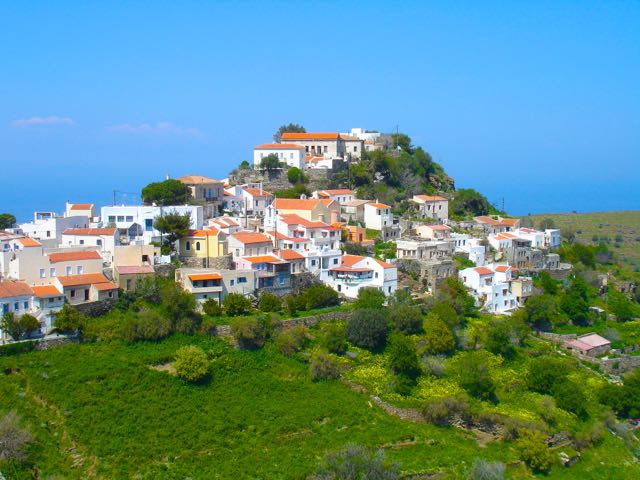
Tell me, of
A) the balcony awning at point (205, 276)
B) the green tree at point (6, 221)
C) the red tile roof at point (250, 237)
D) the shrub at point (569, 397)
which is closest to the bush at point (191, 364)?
the balcony awning at point (205, 276)

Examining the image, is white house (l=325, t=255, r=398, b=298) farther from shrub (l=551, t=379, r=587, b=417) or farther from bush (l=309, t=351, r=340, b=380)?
shrub (l=551, t=379, r=587, b=417)

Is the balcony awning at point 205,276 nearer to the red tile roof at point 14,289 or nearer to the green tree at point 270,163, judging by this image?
the red tile roof at point 14,289

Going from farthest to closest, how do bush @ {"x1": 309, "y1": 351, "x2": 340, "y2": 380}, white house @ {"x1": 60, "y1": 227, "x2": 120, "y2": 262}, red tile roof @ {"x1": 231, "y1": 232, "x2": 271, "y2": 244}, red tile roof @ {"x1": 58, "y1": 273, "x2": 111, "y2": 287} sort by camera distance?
red tile roof @ {"x1": 231, "y1": 232, "x2": 271, "y2": 244}
white house @ {"x1": 60, "y1": 227, "x2": 120, "y2": 262}
red tile roof @ {"x1": 58, "y1": 273, "x2": 111, "y2": 287}
bush @ {"x1": 309, "y1": 351, "x2": 340, "y2": 380}

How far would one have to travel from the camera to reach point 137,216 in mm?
46281

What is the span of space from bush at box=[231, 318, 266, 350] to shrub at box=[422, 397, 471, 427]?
814 centimetres

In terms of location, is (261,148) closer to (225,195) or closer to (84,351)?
(225,195)

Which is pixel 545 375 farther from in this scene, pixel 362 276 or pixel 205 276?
pixel 205 276

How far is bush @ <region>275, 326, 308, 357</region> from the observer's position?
36281 mm

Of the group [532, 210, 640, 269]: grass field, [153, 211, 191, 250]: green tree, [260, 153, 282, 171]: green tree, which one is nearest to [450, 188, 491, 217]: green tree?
[260, 153, 282, 171]: green tree

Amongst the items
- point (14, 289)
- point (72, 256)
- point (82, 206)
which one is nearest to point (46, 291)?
point (14, 289)

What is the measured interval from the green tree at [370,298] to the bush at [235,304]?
6.06 meters

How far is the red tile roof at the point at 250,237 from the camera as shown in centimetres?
4347

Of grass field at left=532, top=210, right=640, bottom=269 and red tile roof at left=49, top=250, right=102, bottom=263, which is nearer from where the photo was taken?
red tile roof at left=49, top=250, right=102, bottom=263

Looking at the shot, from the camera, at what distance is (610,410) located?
37.6 meters
